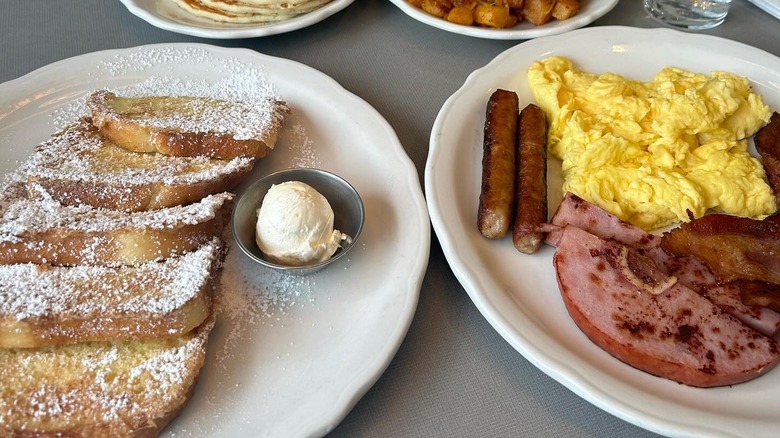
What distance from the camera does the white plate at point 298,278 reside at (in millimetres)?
1438

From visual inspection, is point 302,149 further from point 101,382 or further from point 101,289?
point 101,382

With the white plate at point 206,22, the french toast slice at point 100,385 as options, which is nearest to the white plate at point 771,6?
the white plate at point 206,22

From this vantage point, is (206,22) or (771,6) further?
(771,6)

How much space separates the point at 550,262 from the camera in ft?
5.99

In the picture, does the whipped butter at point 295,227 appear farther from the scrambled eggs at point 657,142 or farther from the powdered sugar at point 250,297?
the scrambled eggs at point 657,142

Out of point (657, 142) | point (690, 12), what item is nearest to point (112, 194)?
point (657, 142)

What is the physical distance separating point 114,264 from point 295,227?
0.55 meters

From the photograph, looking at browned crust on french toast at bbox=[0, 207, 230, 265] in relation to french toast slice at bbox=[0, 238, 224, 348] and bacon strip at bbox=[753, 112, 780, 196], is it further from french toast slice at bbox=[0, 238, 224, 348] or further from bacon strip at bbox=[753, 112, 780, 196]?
bacon strip at bbox=[753, 112, 780, 196]

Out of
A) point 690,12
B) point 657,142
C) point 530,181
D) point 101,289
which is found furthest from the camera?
point 690,12

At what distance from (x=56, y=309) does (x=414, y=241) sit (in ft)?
3.42

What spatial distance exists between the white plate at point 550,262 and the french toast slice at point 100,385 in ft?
2.76

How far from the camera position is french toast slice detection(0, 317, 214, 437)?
133cm

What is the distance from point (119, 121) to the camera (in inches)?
78.5

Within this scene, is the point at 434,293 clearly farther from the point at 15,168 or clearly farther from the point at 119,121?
the point at 15,168
